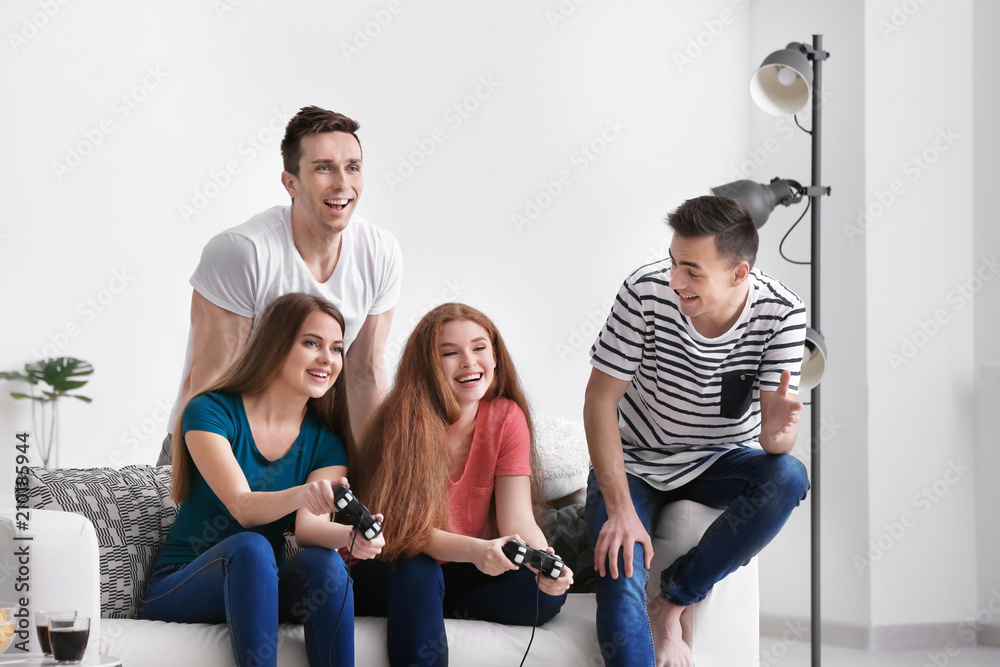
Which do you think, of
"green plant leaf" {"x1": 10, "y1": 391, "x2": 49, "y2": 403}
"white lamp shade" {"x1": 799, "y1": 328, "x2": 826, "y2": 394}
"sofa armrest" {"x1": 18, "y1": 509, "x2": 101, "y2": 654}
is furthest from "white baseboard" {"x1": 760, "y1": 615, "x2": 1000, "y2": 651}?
"green plant leaf" {"x1": 10, "y1": 391, "x2": 49, "y2": 403}

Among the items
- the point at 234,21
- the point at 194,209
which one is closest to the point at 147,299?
the point at 194,209

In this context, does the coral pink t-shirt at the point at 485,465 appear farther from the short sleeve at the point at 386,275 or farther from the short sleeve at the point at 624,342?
the short sleeve at the point at 386,275

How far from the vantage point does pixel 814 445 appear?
9.20 feet

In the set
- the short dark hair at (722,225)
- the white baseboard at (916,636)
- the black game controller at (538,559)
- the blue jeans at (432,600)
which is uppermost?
the short dark hair at (722,225)

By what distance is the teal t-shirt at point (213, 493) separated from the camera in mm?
1769

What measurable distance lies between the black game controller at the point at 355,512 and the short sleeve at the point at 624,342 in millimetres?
586

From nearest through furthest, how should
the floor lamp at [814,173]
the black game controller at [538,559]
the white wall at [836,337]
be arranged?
the black game controller at [538,559] → the floor lamp at [814,173] → the white wall at [836,337]

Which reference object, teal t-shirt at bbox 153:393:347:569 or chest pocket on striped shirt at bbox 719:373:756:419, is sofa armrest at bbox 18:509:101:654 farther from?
chest pocket on striped shirt at bbox 719:373:756:419

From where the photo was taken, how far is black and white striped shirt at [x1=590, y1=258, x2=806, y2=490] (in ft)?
6.13

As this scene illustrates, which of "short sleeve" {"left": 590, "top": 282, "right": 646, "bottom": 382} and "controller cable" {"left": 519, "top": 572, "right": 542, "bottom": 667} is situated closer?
"controller cable" {"left": 519, "top": 572, "right": 542, "bottom": 667}

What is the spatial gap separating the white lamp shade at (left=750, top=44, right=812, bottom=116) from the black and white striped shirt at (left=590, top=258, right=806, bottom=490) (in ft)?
3.47

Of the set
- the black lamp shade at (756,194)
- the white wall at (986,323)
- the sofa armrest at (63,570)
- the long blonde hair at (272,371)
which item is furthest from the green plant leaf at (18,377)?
the white wall at (986,323)

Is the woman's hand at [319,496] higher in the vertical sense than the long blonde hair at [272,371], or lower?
lower

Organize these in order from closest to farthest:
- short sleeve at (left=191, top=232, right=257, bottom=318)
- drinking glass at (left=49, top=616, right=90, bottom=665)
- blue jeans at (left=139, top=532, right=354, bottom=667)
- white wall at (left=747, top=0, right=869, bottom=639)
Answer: drinking glass at (left=49, top=616, right=90, bottom=665) → blue jeans at (left=139, top=532, right=354, bottom=667) → short sleeve at (left=191, top=232, right=257, bottom=318) → white wall at (left=747, top=0, right=869, bottom=639)
